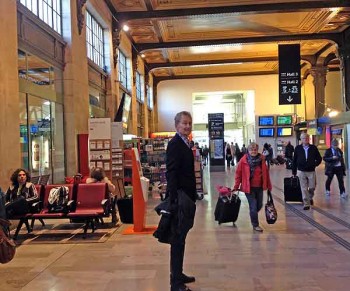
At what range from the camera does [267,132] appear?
34.6m

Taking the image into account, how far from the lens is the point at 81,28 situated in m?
13.5

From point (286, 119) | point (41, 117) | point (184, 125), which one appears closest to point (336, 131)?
point (286, 119)

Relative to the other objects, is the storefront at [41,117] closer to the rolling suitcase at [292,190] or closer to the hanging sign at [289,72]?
the rolling suitcase at [292,190]

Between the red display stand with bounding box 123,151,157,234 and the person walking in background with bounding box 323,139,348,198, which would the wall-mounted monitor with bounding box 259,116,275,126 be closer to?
the person walking in background with bounding box 323,139,348,198

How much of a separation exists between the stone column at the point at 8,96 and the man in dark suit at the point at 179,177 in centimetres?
477

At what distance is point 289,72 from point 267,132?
13416 mm

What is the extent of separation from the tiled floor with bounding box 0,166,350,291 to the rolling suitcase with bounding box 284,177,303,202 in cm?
270

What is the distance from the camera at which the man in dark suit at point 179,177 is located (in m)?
4.02

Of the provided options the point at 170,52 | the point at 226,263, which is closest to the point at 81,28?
the point at 226,263

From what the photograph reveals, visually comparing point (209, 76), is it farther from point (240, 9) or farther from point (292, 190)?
point (292, 190)

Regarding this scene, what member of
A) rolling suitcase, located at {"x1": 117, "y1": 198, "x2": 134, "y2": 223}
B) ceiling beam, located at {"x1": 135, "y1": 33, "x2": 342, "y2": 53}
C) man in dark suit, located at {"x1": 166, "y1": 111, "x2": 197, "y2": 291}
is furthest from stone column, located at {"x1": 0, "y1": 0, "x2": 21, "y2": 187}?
ceiling beam, located at {"x1": 135, "y1": 33, "x2": 342, "y2": 53}

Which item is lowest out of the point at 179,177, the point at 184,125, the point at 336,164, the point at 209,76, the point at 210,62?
the point at 336,164

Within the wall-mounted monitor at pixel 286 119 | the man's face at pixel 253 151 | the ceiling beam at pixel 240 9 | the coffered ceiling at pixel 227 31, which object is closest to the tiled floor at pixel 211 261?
the man's face at pixel 253 151

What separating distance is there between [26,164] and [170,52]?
1975 cm
